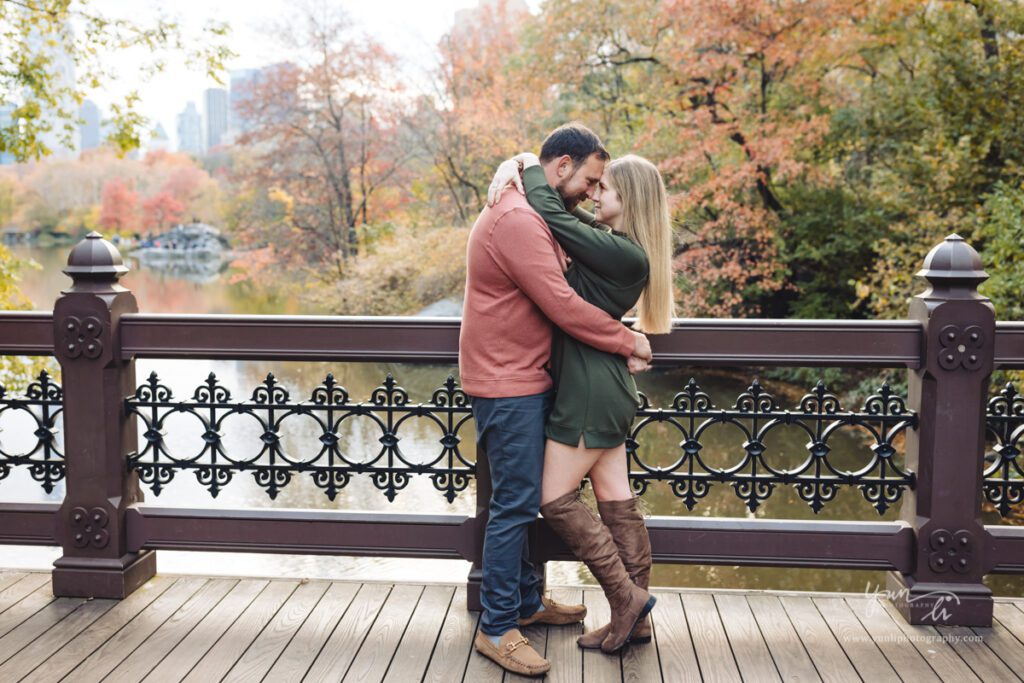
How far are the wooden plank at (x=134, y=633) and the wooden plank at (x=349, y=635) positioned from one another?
0.65 meters

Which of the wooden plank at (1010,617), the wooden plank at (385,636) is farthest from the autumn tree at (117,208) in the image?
the wooden plank at (1010,617)

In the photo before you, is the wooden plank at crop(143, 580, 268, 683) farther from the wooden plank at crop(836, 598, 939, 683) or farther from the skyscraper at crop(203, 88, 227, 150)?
the skyscraper at crop(203, 88, 227, 150)

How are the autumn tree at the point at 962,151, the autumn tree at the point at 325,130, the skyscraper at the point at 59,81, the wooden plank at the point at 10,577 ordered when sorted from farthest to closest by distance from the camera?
the autumn tree at the point at 325,130
the autumn tree at the point at 962,151
the skyscraper at the point at 59,81
the wooden plank at the point at 10,577

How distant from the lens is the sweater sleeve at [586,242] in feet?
9.84

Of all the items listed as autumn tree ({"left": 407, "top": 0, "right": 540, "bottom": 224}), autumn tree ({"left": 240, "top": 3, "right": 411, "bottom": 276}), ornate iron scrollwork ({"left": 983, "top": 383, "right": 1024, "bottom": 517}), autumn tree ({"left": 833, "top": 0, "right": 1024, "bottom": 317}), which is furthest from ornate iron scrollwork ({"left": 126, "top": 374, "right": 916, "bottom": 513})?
autumn tree ({"left": 240, "top": 3, "right": 411, "bottom": 276})

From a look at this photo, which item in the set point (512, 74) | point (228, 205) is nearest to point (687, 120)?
point (512, 74)

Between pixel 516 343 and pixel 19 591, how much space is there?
2259 mm

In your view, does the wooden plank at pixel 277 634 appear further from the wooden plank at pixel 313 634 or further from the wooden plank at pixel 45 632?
the wooden plank at pixel 45 632

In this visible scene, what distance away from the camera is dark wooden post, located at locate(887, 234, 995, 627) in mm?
3369

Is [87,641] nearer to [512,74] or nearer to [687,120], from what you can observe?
[687,120]

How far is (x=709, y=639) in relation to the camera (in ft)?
10.9

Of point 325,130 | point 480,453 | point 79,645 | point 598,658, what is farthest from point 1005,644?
point 325,130

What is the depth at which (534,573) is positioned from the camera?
11.3 ft

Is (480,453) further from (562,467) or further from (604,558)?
(604,558)
